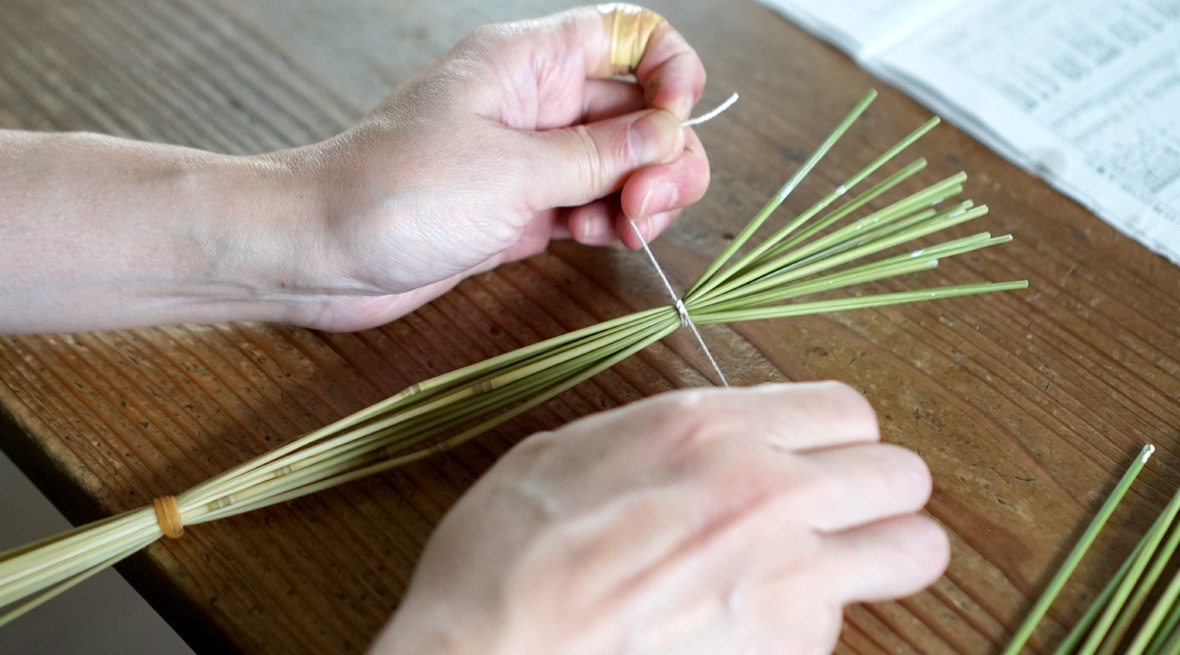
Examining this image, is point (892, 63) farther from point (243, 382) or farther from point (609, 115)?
point (243, 382)

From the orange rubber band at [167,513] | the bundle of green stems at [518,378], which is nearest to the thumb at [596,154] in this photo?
the bundle of green stems at [518,378]

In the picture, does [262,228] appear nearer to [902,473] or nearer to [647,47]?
[647,47]

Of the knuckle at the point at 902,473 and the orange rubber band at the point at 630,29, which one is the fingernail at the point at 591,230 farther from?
the knuckle at the point at 902,473

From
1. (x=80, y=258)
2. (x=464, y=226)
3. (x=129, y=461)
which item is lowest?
(x=129, y=461)

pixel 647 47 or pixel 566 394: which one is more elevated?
pixel 647 47

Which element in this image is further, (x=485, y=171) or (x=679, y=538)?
(x=485, y=171)

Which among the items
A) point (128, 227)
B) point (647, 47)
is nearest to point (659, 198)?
point (647, 47)

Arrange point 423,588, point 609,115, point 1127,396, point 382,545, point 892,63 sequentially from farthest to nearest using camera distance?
1. point 892,63
2. point 609,115
3. point 1127,396
4. point 382,545
5. point 423,588

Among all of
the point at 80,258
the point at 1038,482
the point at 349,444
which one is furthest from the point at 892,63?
the point at 80,258
